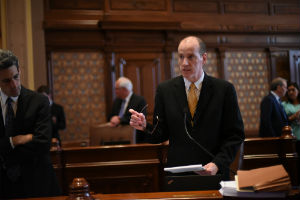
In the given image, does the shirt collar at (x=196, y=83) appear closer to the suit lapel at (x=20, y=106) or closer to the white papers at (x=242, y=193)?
the white papers at (x=242, y=193)

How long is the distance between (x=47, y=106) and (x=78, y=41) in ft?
16.0

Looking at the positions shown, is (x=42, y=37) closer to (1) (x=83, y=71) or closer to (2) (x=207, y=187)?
(1) (x=83, y=71)

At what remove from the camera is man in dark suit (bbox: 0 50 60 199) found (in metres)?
2.16

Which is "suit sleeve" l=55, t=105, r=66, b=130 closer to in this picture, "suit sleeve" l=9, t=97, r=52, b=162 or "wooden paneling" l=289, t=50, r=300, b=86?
"suit sleeve" l=9, t=97, r=52, b=162

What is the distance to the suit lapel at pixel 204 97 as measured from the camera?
2203 millimetres

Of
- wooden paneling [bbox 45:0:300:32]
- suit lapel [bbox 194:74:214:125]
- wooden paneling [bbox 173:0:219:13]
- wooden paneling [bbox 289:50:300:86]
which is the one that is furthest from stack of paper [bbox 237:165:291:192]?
wooden paneling [bbox 289:50:300:86]

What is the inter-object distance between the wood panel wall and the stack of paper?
217 inches

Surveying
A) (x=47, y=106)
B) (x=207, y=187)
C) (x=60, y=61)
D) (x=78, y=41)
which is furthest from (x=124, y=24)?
(x=207, y=187)

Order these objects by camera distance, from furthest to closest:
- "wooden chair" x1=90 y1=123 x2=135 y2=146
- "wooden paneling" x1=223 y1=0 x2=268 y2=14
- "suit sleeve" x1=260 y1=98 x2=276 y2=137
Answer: "wooden paneling" x1=223 y1=0 x2=268 y2=14
"suit sleeve" x1=260 y1=98 x2=276 y2=137
"wooden chair" x1=90 y1=123 x2=135 y2=146

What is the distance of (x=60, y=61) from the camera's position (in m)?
6.95

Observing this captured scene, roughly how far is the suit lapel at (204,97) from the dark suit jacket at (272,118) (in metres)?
3.12

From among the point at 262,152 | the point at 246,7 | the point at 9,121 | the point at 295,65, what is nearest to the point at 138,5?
the point at 246,7

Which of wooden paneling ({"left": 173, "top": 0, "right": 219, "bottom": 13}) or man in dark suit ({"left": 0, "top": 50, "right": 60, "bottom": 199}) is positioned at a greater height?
wooden paneling ({"left": 173, "top": 0, "right": 219, "bottom": 13})

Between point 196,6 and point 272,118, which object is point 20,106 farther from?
point 196,6
